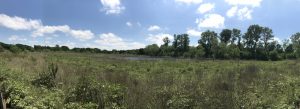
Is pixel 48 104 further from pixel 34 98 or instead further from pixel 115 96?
pixel 115 96

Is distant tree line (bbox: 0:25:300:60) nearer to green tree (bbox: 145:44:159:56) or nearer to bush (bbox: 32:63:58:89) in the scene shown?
green tree (bbox: 145:44:159:56)

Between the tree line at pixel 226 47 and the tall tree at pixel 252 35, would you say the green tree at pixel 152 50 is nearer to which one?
the tree line at pixel 226 47

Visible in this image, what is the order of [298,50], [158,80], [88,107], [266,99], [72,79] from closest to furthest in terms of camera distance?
1. [88,107]
2. [266,99]
3. [158,80]
4. [72,79]
5. [298,50]

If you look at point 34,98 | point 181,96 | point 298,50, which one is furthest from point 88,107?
point 298,50

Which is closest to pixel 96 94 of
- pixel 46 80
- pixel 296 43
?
pixel 46 80

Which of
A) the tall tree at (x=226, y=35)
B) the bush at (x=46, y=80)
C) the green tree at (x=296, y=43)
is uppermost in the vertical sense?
the tall tree at (x=226, y=35)

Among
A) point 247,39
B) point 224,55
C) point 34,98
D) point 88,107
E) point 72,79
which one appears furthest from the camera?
point 247,39

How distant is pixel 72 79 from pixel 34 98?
411 cm

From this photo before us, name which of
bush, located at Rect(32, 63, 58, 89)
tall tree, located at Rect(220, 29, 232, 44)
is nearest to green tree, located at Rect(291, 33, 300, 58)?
tall tree, located at Rect(220, 29, 232, 44)

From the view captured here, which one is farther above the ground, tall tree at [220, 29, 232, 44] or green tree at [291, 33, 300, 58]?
tall tree at [220, 29, 232, 44]

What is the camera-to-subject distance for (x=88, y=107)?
800 centimetres

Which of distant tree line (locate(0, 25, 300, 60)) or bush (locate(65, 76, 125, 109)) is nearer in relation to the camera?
bush (locate(65, 76, 125, 109))

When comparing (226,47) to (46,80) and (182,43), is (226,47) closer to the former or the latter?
(182,43)

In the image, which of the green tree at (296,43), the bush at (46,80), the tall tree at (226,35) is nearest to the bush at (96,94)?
the bush at (46,80)
